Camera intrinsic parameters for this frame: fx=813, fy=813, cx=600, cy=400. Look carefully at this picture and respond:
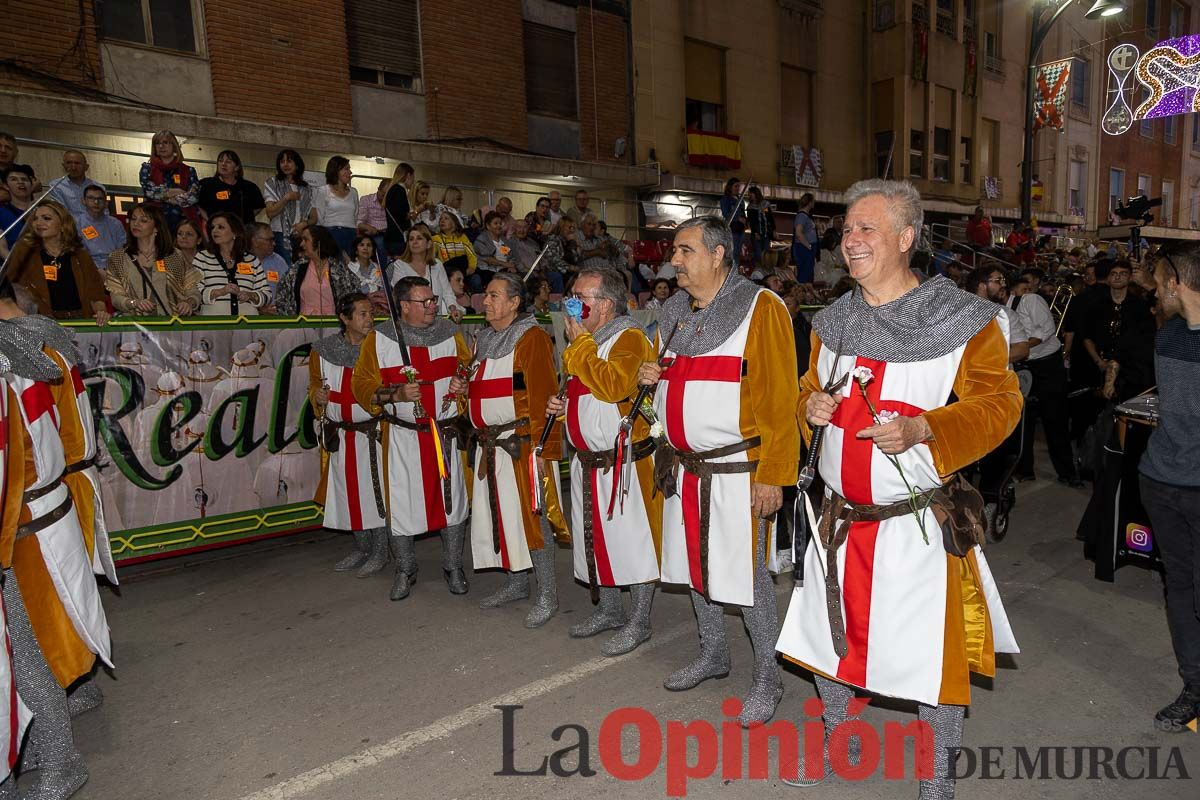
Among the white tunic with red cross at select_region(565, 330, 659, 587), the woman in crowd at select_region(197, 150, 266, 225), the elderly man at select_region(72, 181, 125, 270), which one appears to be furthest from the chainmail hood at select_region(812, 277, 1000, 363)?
the woman in crowd at select_region(197, 150, 266, 225)

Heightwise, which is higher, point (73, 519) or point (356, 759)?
point (73, 519)

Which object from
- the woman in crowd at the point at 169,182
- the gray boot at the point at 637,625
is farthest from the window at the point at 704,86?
the gray boot at the point at 637,625

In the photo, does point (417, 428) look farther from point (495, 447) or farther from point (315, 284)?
point (315, 284)

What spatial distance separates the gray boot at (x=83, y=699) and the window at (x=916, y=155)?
76.0 ft

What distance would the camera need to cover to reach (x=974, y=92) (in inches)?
960

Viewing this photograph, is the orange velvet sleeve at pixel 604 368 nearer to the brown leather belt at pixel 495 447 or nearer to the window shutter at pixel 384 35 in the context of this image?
the brown leather belt at pixel 495 447

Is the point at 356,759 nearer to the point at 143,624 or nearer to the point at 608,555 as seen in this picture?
the point at 608,555

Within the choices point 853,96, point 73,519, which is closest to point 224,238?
point 73,519

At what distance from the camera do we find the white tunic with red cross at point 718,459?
3449mm

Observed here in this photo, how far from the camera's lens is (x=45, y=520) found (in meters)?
3.18

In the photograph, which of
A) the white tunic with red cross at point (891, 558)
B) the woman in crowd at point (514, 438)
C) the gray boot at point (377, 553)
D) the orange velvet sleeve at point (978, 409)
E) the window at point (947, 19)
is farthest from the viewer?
the window at point (947, 19)

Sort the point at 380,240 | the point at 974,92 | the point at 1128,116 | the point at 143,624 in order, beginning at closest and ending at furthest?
the point at 143,624 < the point at 380,240 < the point at 1128,116 < the point at 974,92

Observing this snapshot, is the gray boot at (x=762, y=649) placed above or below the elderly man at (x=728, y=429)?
below

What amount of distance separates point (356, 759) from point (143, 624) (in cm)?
235
